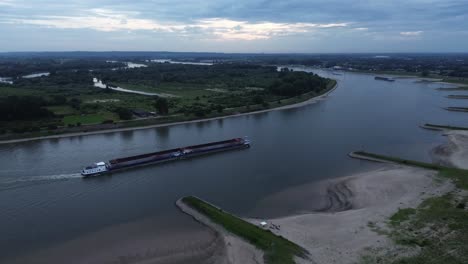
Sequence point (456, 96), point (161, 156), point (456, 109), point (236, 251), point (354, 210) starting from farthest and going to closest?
point (456, 96)
point (456, 109)
point (161, 156)
point (354, 210)
point (236, 251)

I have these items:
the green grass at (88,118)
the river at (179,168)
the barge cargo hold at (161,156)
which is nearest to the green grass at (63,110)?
the green grass at (88,118)

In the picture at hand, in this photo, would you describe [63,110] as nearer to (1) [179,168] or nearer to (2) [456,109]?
(1) [179,168]

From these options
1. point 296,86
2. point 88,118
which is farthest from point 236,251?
point 296,86

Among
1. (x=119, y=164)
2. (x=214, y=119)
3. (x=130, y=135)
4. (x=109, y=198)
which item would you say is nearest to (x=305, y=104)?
(x=214, y=119)

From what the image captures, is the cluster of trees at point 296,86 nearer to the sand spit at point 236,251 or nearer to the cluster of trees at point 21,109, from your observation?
the cluster of trees at point 21,109

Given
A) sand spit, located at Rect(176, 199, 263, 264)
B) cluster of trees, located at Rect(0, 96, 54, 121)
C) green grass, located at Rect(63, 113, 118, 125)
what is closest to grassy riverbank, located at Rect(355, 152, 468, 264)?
sand spit, located at Rect(176, 199, 263, 264)

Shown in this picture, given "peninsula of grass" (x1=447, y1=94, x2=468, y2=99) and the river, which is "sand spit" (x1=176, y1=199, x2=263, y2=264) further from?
"peninsula of grass" (x1=447, y1=94, x2=468, y2=99)
